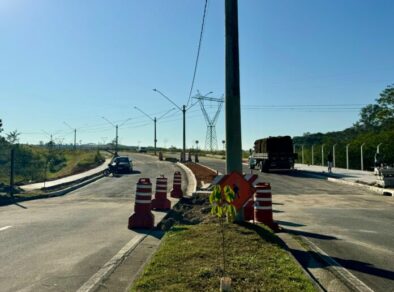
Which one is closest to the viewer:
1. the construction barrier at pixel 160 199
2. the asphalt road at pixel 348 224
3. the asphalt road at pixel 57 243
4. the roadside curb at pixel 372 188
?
the asphalt road at pixel 57 243

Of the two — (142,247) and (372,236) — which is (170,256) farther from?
(372,236)

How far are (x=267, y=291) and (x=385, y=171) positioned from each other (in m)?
20.5

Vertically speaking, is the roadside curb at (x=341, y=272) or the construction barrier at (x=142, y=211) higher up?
the construction barrier at (x=142, y=211)

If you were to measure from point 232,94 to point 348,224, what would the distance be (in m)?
5.19

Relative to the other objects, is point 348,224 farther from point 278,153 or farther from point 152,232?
point 278,153

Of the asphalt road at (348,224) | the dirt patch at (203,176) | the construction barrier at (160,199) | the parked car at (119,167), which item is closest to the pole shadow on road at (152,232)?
the asphalt road at (348,224)

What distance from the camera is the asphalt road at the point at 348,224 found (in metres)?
7.44

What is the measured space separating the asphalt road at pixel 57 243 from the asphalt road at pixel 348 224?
163 inches

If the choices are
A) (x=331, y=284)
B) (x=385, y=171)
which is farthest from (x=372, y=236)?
(x=385, y=171)

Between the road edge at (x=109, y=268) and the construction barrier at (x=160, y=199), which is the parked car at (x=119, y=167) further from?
the road edge at (x=109, y=268)

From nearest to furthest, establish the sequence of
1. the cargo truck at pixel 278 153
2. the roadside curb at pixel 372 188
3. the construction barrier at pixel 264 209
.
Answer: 1. the construction barrier at pixel 264 209
2. the roadside curb at pixel 372 188
3. the cargo truck at pixel 278 153

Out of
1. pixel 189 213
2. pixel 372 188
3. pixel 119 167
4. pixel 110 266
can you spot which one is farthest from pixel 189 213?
pixel 119 167

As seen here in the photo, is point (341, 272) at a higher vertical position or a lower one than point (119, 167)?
lower

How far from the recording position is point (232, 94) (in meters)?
10.2
